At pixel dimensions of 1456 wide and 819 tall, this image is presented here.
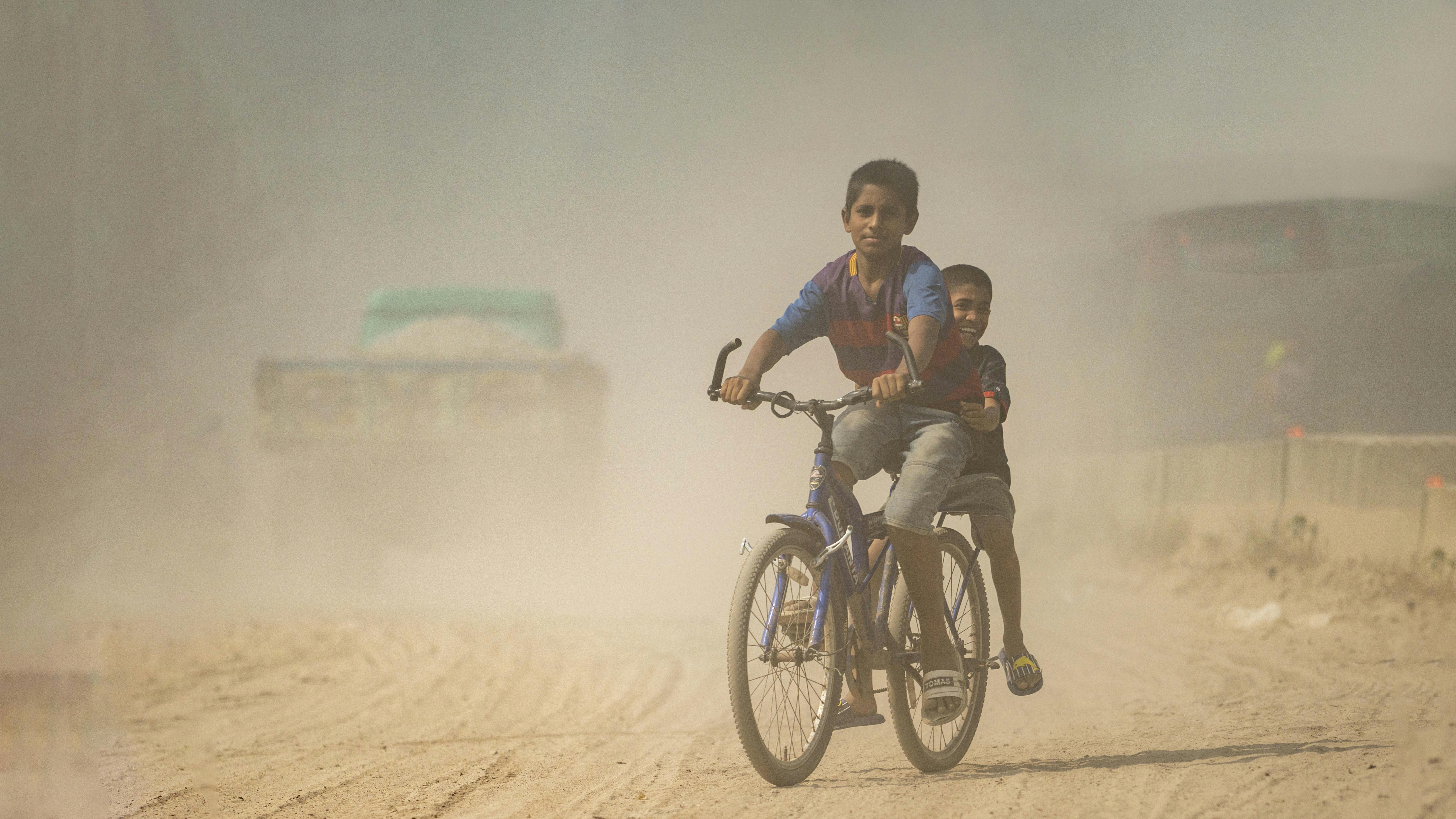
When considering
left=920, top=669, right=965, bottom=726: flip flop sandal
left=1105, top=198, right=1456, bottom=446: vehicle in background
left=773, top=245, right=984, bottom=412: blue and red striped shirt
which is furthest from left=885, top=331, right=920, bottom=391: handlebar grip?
left=1105, top=198, right=1456, bottom=446: vehicle in background

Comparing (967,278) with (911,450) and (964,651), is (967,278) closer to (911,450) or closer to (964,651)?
(911,450)

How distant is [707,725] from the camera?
574 cm

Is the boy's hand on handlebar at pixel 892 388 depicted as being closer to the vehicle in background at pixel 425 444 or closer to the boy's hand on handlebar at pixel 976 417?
the boy's hand on handlebar at pixel 976 417

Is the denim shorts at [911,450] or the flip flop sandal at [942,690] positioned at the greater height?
the denim shorts at [911,450]

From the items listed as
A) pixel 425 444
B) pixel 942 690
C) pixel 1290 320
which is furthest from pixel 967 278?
pixel 425 444

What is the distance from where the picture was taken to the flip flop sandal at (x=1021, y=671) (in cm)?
372

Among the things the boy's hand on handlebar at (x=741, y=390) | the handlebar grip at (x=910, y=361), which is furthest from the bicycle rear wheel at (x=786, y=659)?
the handlebar grip at (x=910, y=361)

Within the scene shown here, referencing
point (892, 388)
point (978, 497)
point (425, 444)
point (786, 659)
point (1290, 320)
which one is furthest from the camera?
point (425, 444)

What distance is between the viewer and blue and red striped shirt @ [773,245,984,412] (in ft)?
11.1

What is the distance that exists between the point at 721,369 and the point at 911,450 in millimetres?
599

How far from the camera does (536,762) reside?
14.3 feet

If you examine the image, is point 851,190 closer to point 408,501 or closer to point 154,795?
point 154,795

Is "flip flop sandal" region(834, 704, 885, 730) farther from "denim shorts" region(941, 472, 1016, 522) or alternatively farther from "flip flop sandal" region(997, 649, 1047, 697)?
"denim shorts" region(941, 472, 1016, 522)

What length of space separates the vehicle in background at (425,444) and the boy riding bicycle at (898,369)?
11731mm
